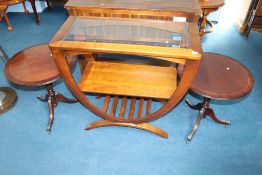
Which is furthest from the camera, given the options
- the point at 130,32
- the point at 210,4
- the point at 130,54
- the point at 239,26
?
the point at 239,26

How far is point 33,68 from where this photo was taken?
5.39ft

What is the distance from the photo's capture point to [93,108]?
163cm

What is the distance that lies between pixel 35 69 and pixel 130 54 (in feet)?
2.87

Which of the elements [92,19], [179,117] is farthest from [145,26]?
[179,117]

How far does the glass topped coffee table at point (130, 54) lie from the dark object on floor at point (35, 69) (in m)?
0.24

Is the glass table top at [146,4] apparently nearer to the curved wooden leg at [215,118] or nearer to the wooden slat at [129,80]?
the wooden slat at [129,80]

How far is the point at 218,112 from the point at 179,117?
0.37 meters

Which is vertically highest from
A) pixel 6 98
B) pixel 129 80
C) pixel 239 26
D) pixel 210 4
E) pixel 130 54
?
pixel 130 54

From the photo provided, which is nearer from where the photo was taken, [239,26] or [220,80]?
[220,80]

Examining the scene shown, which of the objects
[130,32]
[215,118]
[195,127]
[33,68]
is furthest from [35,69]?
[215,118]

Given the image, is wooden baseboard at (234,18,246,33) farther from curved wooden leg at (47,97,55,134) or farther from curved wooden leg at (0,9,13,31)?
curved wooden leg at (0,9,13,31)

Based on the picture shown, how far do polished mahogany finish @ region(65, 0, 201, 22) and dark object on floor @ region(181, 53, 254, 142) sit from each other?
0.39 meters

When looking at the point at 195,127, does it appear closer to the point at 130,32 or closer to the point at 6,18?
the point at 130,32

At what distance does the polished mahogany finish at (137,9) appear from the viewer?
4.97ft
